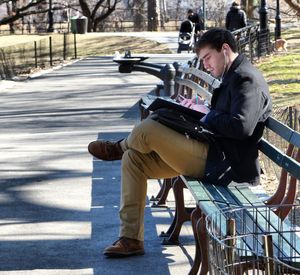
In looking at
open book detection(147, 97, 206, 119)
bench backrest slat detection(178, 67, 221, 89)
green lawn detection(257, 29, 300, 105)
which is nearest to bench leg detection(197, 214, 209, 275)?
open book detection(147, 97, 206, 119)

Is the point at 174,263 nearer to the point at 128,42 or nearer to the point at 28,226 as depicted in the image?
the point at 28,226

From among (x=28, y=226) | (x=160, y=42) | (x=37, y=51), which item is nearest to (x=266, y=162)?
(x=28, y=226)

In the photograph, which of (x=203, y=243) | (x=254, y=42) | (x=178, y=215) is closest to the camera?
(x=203, y=243)

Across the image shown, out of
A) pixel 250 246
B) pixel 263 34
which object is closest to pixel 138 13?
pixel 263 34

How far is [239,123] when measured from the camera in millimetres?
5539

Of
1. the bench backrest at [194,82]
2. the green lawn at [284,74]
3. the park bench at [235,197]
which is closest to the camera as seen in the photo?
the park bench at [235,197]

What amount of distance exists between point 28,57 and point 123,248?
1055 inches

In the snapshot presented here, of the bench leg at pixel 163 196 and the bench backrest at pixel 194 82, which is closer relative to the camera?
the bench leg at pixel 163 196

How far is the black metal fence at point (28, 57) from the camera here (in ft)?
89.3

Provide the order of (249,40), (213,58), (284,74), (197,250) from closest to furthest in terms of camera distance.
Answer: (197,250) < (213,58) < (284,74) < (249,40)

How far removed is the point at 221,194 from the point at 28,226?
7.16 ft

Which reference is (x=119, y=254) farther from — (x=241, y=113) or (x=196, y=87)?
(x=196, y=87)

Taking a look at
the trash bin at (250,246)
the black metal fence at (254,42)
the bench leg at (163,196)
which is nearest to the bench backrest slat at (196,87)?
the bench leg at (163,196)

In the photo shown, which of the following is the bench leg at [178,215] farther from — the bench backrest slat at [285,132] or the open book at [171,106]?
the bench backrest slat at [285,132]
